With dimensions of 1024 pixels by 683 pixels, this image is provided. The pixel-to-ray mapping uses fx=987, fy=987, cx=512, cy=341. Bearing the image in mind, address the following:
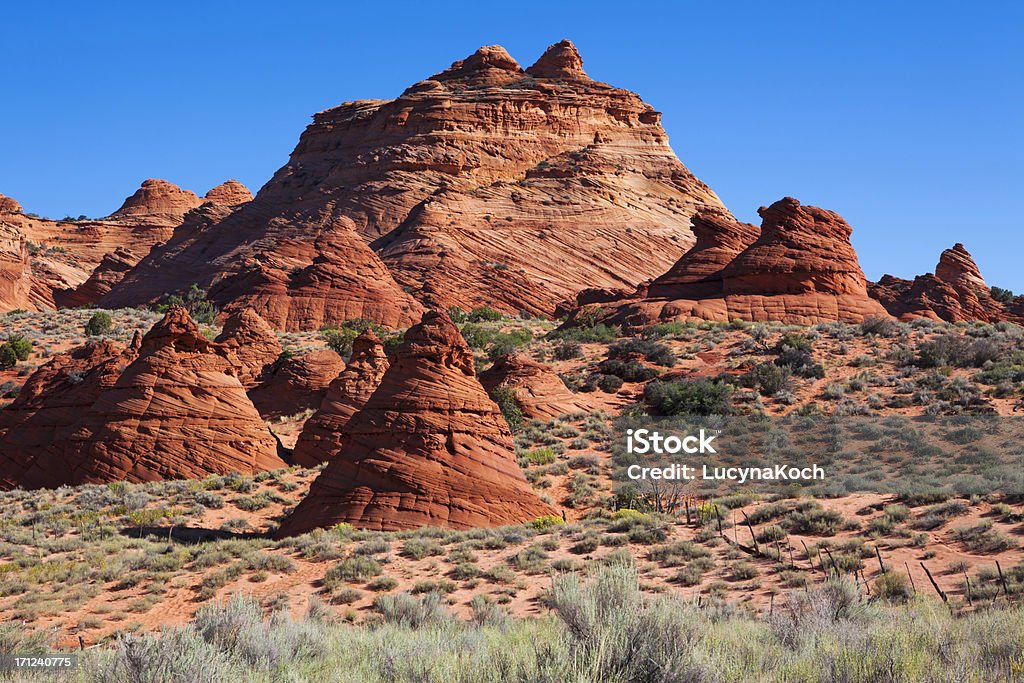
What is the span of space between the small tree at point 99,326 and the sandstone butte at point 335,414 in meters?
24.2

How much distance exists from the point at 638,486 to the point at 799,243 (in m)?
25.6

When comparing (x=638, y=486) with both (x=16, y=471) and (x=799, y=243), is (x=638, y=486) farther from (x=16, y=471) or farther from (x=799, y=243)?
(x=799, y=243)

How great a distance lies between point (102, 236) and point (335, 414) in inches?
3855

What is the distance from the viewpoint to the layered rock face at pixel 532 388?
34031 millimetres

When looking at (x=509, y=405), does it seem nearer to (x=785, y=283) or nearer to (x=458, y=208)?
(x=785, y=283)

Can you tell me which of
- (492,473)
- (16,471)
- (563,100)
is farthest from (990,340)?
(563,100)

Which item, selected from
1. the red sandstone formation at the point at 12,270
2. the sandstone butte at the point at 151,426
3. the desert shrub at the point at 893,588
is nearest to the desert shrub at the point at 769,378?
the sandstone butte at the point at 151,426

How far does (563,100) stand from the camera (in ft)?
311

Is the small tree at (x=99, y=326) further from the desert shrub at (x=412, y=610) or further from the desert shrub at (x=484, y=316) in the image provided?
the desert shrub at (x=412, y=610)

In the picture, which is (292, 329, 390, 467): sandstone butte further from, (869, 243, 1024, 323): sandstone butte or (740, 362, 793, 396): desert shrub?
(869, 243, 1024, 323): sandstone butte

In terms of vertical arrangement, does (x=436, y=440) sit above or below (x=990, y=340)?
below

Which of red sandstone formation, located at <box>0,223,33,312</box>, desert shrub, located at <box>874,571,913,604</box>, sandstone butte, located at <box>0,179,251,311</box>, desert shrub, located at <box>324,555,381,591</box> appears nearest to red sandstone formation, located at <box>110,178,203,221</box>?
sandstone butte, located at <box>0,179,251,311</box>

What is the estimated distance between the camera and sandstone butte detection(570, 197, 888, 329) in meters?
46.2

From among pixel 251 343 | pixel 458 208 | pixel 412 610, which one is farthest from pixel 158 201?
pixel 412 610
